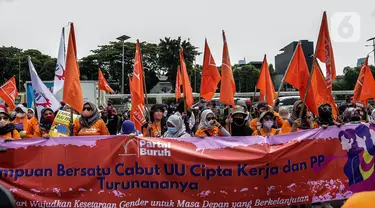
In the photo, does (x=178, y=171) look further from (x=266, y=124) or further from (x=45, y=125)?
(x=45, y=125)

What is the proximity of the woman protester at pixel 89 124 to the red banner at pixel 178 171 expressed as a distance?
0.62 m

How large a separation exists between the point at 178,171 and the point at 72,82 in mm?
2153

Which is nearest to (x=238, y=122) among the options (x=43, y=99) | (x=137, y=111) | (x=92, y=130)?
(x=137, y=111)

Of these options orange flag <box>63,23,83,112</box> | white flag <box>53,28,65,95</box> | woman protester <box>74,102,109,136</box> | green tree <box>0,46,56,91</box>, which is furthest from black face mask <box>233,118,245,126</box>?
green tree <box>0,46,56,91</box>

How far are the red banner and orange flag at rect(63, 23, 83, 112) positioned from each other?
0.96 m

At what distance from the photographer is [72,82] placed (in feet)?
20.0

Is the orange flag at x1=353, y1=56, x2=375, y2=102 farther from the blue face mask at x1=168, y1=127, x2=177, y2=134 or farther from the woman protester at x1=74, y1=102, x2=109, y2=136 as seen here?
the woman protester at x1=74, y1=102, x2=109, y2=136

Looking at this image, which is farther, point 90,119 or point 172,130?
point 90,119

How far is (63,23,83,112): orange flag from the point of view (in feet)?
19.7

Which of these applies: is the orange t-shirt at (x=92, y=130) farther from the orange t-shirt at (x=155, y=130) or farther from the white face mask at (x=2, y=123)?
the orange t-shirt at (x=155, y=130)

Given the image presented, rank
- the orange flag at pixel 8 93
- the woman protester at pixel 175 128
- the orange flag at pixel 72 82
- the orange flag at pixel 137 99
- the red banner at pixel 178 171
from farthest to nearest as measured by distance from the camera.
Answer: the orange flag at pixel 8 93, the orange flag at pixel 137 99, the orange flag at pixel 72 82, the woman protester at pixel 175 128, the red banner at pixel 178 171

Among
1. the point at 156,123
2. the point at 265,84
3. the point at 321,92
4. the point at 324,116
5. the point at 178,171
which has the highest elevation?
the point at 265,84

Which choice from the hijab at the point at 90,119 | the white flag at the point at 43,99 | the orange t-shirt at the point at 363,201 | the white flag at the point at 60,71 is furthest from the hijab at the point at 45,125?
the orange t-shirt at the point at 363,201

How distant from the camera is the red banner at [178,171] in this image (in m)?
4.94
